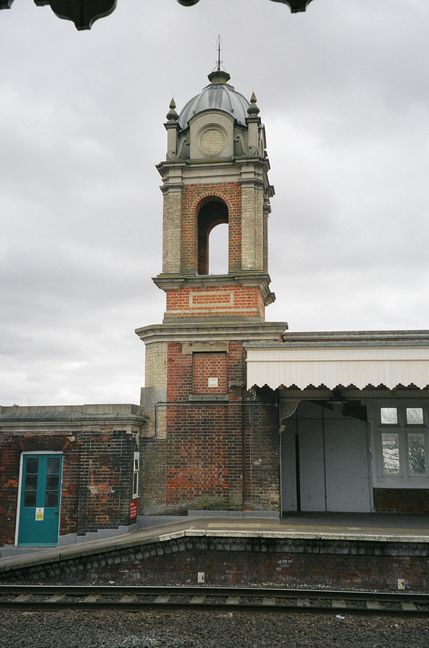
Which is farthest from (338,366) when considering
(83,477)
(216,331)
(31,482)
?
Answer: (31,482)

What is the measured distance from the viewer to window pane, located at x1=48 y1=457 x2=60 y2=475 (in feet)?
46.3

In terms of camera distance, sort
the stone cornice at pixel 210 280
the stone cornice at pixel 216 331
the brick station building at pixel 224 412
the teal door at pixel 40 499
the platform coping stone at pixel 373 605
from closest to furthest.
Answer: the platform coping stone at pixel 373 605 < the brick station building at pixel 224 412 < the teal door at pixel 40 499 < the stone cornice at pixel 216 331 < the stone cornice at pixel 210 280

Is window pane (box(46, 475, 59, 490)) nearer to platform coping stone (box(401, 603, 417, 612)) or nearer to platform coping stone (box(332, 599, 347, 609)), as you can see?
platform coping stone (box(332, 599, 347, 609))

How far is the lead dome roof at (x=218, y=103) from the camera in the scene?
1670cm

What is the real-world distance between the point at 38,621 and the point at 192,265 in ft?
31.1

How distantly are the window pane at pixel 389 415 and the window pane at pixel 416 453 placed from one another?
577 mm

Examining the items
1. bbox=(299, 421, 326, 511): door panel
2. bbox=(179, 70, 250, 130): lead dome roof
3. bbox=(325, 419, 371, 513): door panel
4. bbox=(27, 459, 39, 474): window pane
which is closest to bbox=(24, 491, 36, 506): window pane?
bbox=(27, 459, 39, 474): window pane

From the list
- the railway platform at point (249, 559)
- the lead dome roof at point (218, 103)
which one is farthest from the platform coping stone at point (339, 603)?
the lead dome roof at point (218, 103)

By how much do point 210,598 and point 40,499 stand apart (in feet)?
18.7

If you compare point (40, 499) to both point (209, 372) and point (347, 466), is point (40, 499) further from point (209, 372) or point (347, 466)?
point (347, 466)

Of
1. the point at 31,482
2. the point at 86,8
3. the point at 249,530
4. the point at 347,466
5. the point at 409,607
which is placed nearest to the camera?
the point at 86,8

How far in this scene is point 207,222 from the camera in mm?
17812

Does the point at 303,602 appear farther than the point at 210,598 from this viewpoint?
No

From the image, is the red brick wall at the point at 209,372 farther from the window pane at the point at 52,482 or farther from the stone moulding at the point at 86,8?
the stone moulding at the point at 86,8
